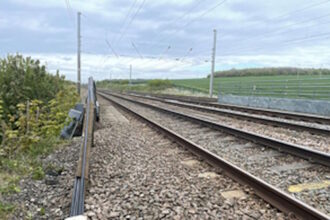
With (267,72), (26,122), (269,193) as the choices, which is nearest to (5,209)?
(269,193)

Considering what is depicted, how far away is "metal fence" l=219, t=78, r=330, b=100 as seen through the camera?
696 inches

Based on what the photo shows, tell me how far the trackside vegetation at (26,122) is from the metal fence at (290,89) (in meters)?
15.0

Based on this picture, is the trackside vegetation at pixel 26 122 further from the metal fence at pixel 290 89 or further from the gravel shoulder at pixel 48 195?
the metal fence at pixel 290 89

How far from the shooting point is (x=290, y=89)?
2075 centimetres

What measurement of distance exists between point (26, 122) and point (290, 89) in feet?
60.7

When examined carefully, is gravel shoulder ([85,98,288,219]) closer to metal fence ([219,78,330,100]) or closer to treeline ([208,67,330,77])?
metal fence ([219,78,330,100])

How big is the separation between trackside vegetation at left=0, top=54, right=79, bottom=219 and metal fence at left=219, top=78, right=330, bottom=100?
15021mm

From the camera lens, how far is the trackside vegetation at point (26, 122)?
5546 mm

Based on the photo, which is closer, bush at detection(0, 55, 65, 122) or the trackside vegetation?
the trackside vegetation

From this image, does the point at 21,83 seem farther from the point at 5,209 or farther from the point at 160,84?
the point at 160,84

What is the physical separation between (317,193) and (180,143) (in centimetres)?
380

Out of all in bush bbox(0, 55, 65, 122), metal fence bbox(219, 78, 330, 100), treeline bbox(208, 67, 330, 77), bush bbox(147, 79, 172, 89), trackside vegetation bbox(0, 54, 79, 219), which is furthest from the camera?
bush bbox(147, 79, 172, 89)

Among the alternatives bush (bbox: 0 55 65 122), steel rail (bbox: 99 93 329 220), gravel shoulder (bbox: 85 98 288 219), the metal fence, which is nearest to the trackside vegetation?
bush (bbox: 0 55 65 122)

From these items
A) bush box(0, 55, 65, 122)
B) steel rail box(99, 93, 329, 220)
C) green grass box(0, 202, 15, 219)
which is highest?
bush box(0, 55, 65, 122)
